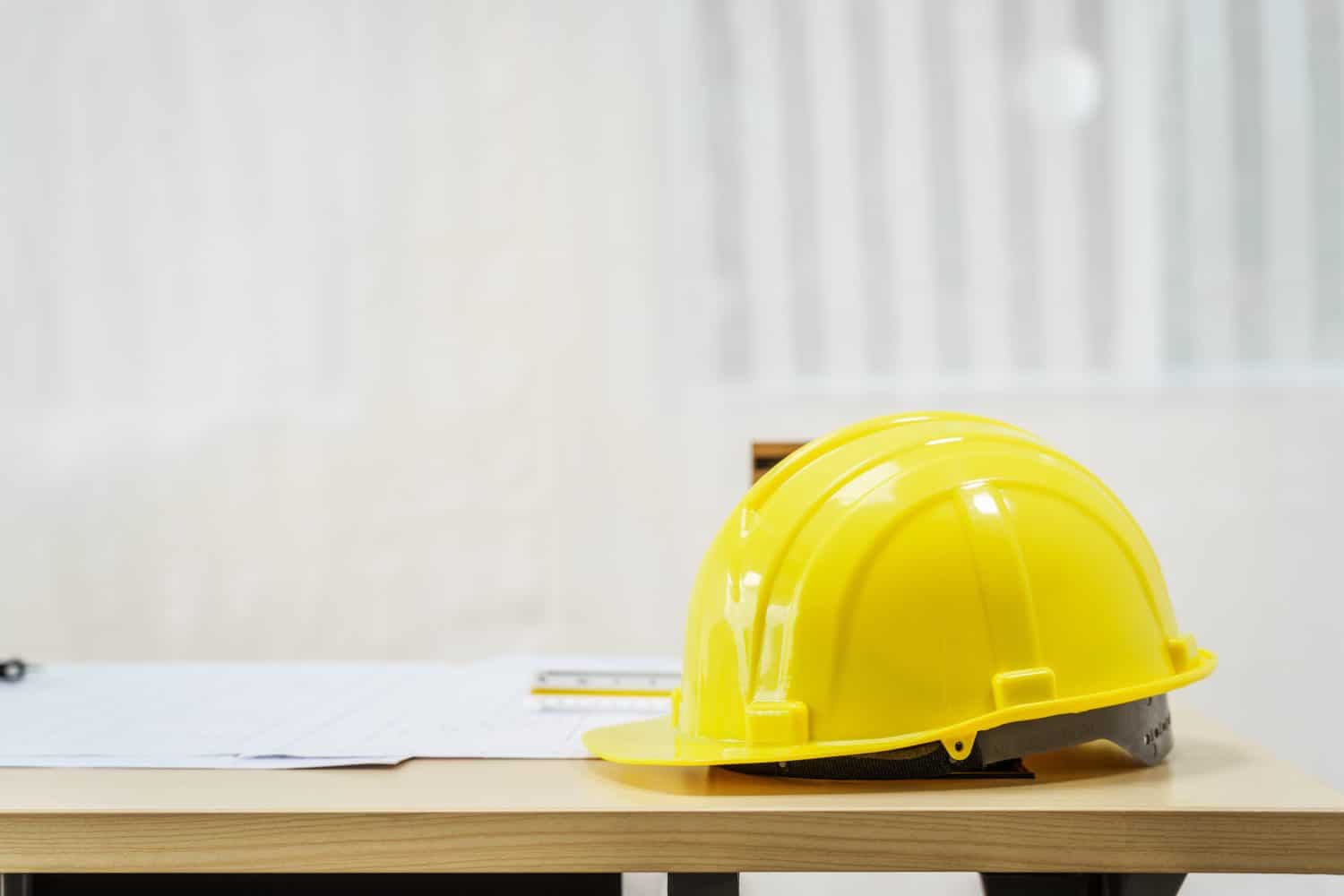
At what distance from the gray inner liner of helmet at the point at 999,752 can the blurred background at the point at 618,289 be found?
157 centimetres

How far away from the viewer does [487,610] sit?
2.36 meters

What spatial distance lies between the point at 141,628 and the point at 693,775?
6.62 ft

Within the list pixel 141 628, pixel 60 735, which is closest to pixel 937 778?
pixel 60 735

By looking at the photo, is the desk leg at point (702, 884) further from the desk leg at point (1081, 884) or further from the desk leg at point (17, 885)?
the desk leg at point (17, 885)

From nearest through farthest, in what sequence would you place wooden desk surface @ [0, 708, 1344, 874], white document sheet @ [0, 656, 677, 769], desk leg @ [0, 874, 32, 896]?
wooden desk surface @ [0, 708, 1344, 874] < white document sheet @ [0, 656, 677, 769] < desk leg @ [0, 874, 32, 896]

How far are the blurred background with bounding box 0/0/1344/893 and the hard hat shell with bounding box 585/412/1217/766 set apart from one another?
5.03 ft

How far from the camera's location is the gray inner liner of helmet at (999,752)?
0.73 m

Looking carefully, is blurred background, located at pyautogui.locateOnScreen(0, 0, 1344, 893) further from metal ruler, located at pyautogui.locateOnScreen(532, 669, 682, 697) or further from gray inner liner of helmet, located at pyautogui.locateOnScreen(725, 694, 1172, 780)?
gray inner liner of helmet, located at pyautogui.locateOnScreen(725, 694, 1172, 780)

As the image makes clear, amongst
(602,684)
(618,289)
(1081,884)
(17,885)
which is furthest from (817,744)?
(618,289)

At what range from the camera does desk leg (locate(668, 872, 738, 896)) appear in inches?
27.8

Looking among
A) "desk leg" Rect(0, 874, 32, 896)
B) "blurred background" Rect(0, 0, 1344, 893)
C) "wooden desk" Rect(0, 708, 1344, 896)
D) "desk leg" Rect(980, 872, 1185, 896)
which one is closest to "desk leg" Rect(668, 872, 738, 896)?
"wooden desk" Rect(0, 708, 1344, 896)

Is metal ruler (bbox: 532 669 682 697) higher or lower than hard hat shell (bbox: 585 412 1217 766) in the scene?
lower

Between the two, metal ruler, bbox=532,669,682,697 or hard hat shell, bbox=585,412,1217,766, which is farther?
metal ruler, bbox=532,669,682,697

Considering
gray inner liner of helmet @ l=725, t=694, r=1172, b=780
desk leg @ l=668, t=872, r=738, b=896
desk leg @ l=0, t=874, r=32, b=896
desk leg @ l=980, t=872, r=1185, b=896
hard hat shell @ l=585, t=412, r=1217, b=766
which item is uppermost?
hard hat shell @ l=585, t=412, r=1217, b=766
